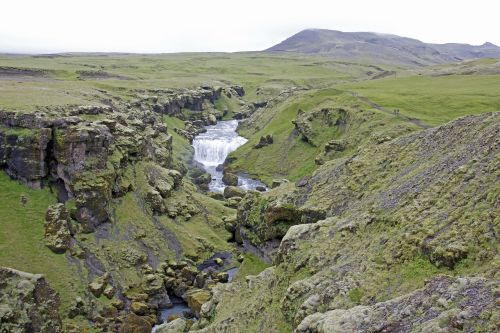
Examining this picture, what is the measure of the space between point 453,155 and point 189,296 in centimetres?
3304

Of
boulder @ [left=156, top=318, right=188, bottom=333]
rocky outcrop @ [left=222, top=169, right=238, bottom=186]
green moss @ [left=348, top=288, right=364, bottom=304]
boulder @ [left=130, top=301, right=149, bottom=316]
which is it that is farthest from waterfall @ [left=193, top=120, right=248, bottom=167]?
green moss @ [left=348, top=288, right=364, bottom=304]

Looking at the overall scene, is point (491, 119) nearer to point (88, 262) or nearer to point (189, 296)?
point (189, 296)

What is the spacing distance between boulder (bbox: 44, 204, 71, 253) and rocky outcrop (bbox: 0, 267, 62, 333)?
9585mm

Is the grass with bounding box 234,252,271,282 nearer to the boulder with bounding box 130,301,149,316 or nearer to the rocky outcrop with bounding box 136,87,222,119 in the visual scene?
the boulder with bounding box 130,301,149,316

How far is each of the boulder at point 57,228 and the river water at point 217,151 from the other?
41884 mm

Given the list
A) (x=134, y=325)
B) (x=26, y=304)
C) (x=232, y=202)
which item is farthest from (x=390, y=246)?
(x=232, y=202)

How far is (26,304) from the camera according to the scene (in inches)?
1682

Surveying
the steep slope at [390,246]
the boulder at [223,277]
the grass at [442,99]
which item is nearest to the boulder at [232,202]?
the boulder at [223,277]

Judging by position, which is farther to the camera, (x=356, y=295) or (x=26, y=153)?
(x=26, y=153)

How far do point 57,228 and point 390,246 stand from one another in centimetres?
4106

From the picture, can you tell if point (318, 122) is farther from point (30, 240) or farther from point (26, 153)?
point (30, 240)

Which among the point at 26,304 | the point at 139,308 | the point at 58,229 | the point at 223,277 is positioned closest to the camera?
the point at 26,304

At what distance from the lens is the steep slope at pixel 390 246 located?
22078 mm

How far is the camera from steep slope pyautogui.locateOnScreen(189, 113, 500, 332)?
869 inches
